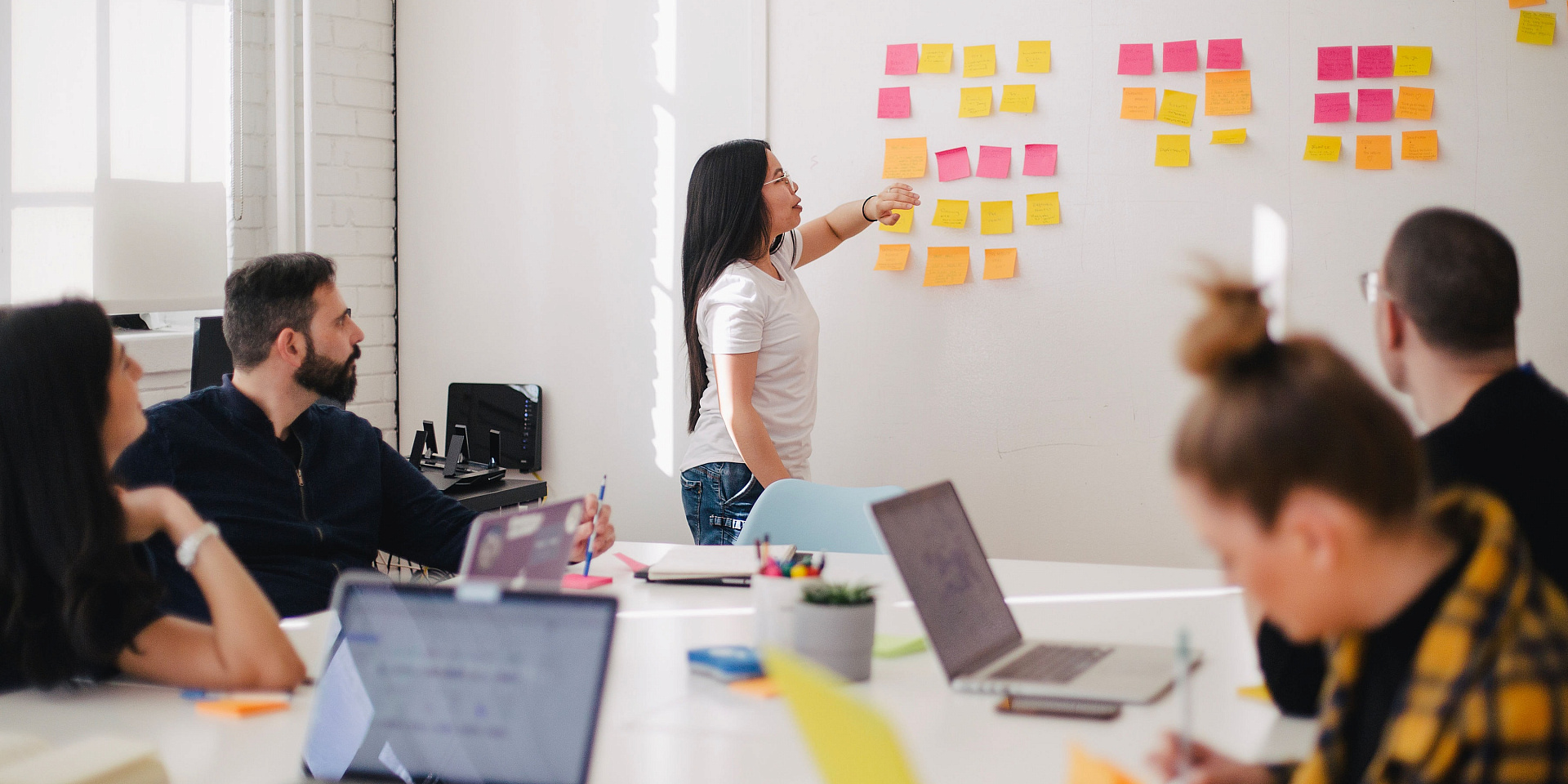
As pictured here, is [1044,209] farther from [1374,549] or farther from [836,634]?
[1374,549]

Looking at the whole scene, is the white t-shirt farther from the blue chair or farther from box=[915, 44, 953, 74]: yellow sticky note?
box=[915, 44, 953, 74]: yellow sticky note

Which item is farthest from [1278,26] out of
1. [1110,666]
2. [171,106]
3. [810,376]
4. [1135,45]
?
[171,106]

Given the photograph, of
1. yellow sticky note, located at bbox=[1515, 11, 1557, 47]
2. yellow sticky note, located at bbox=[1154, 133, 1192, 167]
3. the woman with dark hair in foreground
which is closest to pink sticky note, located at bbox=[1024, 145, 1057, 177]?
yellow sticky note, located at bbox=[1154, 133, 1192, 167]

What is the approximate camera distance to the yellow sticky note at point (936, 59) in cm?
329

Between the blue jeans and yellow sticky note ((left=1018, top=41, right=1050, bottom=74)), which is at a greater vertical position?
yellow sticky note ((left=1018, top=41, right=1050, bottom=74))

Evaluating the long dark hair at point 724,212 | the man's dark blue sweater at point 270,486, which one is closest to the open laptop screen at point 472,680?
the man's dark blue sweater at point 270,486

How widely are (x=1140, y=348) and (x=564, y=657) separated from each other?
97.9 inches

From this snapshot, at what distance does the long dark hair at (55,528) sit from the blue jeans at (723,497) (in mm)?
1500

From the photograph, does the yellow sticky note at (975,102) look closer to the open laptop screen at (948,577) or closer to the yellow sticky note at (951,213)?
the yellow sticky note at (951,213)

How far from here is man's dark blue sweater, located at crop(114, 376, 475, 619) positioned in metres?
2.03

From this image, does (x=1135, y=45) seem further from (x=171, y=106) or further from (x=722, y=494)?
(x=171, y=106)

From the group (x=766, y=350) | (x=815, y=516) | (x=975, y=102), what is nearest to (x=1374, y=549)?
(x=815, y=516)

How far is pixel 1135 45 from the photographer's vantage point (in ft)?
10.3

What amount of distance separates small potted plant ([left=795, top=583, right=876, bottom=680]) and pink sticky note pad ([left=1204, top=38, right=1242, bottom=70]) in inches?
85.8
